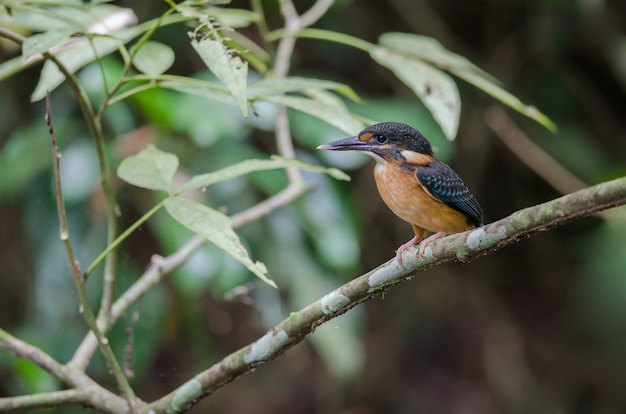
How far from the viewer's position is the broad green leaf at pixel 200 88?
4.67ft

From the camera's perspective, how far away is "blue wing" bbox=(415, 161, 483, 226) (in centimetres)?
162

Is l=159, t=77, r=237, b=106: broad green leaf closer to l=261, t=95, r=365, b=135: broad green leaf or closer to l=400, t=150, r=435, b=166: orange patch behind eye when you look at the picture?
l=261, t=95, r=365, b=135: broad green leaf

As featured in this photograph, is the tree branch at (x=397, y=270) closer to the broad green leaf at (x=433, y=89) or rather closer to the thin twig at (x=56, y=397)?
the thin twig at (x=56, y=397)

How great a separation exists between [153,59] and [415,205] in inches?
22.5

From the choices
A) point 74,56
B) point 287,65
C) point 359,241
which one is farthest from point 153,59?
point 359,241

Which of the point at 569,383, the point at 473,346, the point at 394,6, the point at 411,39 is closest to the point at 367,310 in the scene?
the point at 473,346

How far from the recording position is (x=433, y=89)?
172cm

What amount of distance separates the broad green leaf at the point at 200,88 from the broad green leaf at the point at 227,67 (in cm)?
18

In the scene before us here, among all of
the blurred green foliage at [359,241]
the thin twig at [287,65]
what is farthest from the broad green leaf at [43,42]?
the blurred green foliage at [359,241]

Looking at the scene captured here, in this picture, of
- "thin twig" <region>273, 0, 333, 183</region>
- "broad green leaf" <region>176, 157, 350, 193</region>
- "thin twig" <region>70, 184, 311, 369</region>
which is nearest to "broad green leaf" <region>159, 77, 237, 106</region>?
"broad green leaf" <region>176, 157, 350, 193</region>

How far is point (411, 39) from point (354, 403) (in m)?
2.85

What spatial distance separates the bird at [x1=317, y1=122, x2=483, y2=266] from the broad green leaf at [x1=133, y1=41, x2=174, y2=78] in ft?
1.27

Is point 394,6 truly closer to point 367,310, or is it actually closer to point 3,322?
point 367,310

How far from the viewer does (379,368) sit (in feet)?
14.7
